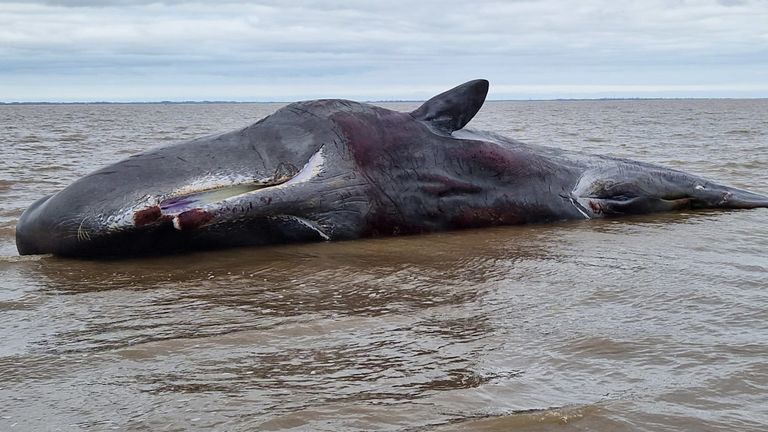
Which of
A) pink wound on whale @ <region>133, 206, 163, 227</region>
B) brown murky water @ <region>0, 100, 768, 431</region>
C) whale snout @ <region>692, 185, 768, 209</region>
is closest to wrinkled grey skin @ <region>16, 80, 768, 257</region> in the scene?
pink wound on whale @ <region>133, 206, 163, 227</region>

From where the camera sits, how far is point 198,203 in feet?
17.9

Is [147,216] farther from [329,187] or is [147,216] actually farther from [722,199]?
[722,199]

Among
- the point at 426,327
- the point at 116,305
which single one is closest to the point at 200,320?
the point at 116,305

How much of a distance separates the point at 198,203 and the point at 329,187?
0.90 metres

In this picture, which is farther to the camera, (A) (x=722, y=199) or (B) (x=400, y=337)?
(A) (x=722, y=199)

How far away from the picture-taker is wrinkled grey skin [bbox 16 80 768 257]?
540 cm

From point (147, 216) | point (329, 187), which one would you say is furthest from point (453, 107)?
point (147, 216)

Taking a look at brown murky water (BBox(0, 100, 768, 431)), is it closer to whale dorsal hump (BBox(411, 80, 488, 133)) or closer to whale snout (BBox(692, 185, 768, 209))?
whale dorsal hump (BBox(411, 80, 488, 133))

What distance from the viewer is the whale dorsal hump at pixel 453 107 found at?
641cm

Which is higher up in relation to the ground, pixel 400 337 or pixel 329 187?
pixel 329 187

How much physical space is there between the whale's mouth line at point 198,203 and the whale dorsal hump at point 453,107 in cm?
126

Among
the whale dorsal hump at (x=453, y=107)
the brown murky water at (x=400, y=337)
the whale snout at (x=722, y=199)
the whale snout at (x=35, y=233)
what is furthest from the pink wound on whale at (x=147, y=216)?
the whale snout at (x=722, y=199)

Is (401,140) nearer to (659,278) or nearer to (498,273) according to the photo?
(498,273)

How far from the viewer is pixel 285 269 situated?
507 cm
